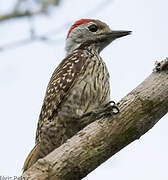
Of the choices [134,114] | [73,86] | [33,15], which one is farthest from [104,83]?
[134,114]

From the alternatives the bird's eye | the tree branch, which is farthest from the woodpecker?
the tree branch

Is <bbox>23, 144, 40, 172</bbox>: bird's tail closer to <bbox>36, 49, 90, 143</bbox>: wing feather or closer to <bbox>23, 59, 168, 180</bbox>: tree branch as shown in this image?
<bbox>36, 49, 90, 143</bbox>: wing feather

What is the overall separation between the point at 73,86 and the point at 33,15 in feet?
3.94

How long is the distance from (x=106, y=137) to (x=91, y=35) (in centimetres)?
339

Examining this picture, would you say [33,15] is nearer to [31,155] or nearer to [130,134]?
[31,155]

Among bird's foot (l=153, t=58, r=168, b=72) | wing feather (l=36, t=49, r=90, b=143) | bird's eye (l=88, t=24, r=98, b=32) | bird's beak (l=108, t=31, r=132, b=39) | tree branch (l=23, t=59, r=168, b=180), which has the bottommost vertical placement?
tree branch (l=23, t=59, r=168, b=180)

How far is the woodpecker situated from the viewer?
16.8ft

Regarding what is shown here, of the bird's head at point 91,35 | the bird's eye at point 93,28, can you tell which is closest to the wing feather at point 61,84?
the bird's head at point 91,35

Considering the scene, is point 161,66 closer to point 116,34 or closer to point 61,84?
point 61,84

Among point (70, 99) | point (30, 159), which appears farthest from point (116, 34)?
point (30, 159)

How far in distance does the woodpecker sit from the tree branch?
1.18m

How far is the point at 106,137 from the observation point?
3711mm

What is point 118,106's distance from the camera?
3805 millimetres

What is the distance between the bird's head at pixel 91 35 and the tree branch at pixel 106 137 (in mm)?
2860
